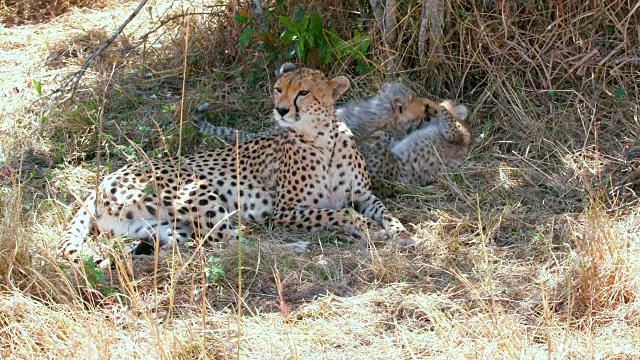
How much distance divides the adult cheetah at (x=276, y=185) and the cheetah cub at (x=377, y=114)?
0.56 meters

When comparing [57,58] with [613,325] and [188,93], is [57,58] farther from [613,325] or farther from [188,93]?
[613,325]

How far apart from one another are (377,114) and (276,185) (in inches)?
37.2

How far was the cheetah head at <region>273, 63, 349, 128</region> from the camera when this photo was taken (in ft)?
15.0

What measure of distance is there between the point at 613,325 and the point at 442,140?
2.18 metres

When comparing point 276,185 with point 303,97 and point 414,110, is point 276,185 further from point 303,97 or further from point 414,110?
point 414,110

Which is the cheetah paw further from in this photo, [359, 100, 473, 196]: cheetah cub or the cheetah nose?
the cheetah nose

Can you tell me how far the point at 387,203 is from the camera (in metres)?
5.02

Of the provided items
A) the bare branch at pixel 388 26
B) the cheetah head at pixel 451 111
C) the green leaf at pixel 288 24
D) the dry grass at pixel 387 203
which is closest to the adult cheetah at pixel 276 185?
the dry grass at pixel 387 203

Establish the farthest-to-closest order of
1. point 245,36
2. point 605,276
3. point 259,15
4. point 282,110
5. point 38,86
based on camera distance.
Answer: point 38,86, point 259,15, point 245,36, point 282,110, point 605,276

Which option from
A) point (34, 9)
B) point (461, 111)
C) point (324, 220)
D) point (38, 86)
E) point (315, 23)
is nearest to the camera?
point (324, 220)

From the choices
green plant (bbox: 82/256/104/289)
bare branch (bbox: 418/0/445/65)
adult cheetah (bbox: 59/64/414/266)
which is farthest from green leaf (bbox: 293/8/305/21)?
green plant (bbox: 82/256/104/289)

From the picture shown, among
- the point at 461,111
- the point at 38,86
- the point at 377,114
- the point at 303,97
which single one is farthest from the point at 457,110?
the point at 38,86

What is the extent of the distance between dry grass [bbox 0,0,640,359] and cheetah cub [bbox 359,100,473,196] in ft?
0.44

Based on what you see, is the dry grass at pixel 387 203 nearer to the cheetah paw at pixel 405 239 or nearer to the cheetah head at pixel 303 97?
the cheetah paw at pixel 405 239
